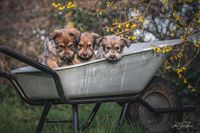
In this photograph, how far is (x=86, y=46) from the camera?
397 cm

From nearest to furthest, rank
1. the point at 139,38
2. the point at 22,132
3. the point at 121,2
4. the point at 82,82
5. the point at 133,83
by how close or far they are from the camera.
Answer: the point at 82,82 < the point at 133,83 < the point at 121,2 < the point at 22,132 < the point at 139,38

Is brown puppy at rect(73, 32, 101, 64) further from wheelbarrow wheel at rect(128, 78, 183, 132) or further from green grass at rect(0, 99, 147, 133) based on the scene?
green grass at rect(0, 99, 147, 133)

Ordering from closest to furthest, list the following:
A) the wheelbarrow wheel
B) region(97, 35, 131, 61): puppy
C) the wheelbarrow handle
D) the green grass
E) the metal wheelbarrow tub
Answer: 1. the wheelbarrow handle
2. the metal wheelbarrow tub
3. region(97, 35, 131, 61): puppy
4. the wheelbarrow wheel
5. the green grass

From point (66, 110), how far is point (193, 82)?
2102 mm

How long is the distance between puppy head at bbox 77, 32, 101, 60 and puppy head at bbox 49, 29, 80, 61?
0.19 ft

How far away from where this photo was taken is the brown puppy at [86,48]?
3879 mm

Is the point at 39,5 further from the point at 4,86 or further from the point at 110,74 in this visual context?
the point at 110,74

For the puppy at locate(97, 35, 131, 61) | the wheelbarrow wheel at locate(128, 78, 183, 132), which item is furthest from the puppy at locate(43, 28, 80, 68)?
the wheelbarrow wheel at locate(128, 78, 183, 132)

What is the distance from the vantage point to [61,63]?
393cm

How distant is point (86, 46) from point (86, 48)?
2cm

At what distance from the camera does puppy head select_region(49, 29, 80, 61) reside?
12.6 ft

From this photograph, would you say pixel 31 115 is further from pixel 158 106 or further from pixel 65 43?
pixel 65 43

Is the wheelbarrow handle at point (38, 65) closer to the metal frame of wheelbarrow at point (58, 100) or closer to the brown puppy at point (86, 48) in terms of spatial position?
the metal frame of wheelbarrow at point (58, 100)

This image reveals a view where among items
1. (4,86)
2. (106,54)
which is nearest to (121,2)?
(106,54)
